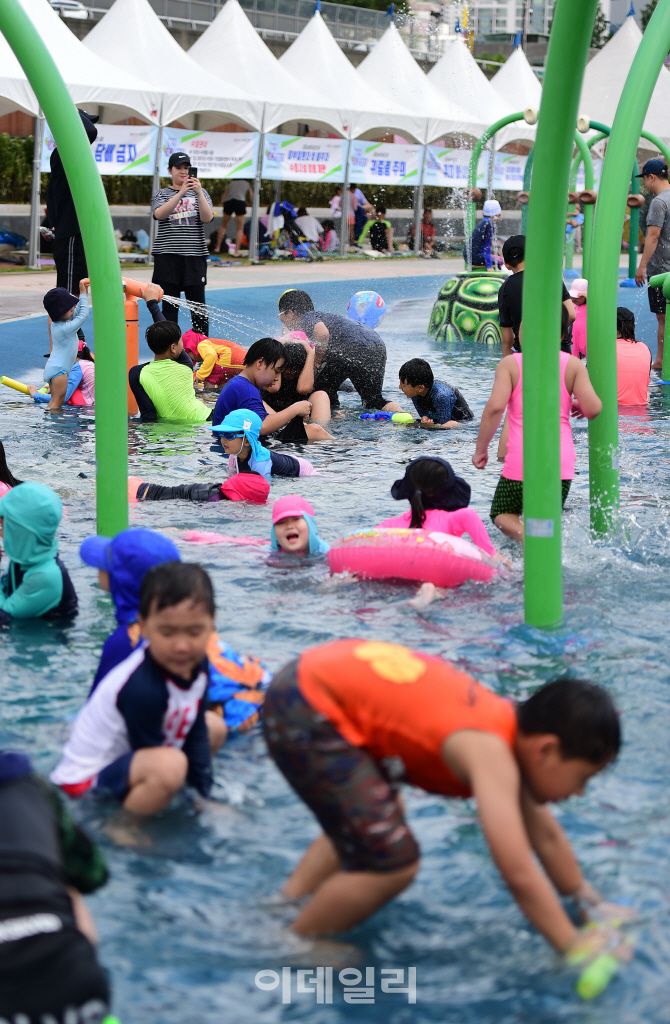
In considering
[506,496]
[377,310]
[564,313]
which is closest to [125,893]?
[506,496]

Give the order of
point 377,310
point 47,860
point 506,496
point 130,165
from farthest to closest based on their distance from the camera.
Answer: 1. point 130,165
2. point 377,310
3. point 506,496
4. point 47,860

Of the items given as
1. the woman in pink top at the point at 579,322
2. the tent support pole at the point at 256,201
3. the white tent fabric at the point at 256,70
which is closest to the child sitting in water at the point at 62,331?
the woman in pink top at the point at 579,322

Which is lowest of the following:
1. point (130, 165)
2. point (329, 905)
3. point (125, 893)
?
point (125, 893)

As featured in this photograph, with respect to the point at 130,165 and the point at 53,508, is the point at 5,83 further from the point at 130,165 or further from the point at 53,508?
the point at 53,508

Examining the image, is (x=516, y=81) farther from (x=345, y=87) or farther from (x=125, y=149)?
(x=125, y=149)

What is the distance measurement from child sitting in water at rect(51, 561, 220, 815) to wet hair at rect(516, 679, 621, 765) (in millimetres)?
983

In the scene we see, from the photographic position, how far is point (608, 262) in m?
5.45

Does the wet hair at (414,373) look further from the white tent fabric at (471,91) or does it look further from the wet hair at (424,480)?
the white tent fabric at (471,91)

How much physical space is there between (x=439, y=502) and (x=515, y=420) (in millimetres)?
593

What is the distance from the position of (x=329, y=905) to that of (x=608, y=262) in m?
3.74

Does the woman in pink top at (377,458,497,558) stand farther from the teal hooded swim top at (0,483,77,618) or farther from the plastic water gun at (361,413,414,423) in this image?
the plastic water gun at (361,413,414,423)

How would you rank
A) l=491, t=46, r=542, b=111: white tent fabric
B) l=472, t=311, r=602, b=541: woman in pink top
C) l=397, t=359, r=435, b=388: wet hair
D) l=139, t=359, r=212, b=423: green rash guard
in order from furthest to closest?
l=491, t=46, r=542, b=111: white tent fabric, l=139, t=359, r=212, b=423: green rash guard, l=397, t=359, r=435, b=388: wet hair, l=472, t=311, r=602, b=541: woman in pink top

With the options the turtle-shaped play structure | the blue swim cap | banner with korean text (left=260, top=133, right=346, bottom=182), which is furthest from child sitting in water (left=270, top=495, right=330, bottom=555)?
banner with korean text (left=260, top=133, right=346, bottom=182)

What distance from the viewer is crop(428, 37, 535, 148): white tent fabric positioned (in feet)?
92.7
